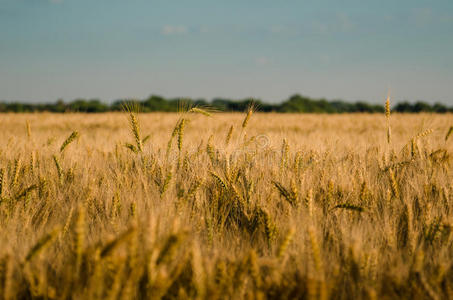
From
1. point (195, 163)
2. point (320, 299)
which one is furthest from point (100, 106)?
point (320, 299)

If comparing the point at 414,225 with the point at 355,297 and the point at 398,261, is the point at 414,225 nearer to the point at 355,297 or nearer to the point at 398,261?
the point at 398,261

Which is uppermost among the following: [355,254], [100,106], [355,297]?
[100,106]

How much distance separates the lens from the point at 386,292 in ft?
2.90

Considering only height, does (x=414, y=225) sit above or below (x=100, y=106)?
below

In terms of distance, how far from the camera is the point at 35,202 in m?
1.61

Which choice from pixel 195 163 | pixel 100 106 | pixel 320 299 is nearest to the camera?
pixel 320 299

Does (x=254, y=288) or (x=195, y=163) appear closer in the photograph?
(x=254, y=288)

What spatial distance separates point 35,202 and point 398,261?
68.8 inches

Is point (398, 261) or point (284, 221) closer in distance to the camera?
point (398, 261)

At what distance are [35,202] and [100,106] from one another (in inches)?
927

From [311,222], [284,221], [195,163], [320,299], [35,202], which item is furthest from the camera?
[195,163]

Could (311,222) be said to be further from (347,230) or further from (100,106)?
(100,106)

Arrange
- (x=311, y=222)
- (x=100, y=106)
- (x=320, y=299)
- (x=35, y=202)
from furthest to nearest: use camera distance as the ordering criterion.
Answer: (x=100, y=106)
(x=35, y=202)
(x=311, y=222)
(x=320, y=299)

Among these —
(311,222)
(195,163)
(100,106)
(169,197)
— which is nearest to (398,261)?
(311,222)
